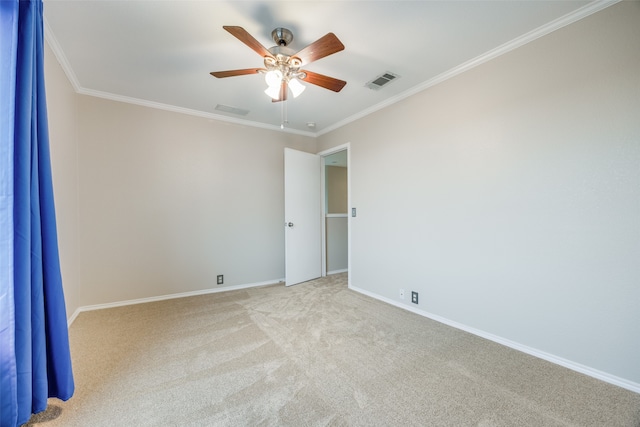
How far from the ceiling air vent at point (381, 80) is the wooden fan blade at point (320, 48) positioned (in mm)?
1086

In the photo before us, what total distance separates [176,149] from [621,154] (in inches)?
171

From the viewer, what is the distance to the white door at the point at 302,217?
163 inches

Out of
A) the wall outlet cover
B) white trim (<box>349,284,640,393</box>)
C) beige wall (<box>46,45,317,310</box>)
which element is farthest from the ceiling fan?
white trim (<box>349,284,640,393</box>)

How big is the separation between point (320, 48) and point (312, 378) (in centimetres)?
224

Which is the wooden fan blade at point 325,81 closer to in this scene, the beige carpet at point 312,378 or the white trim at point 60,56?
the white trim at point 60,56

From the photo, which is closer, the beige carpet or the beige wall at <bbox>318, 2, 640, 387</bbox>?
the beige carpet

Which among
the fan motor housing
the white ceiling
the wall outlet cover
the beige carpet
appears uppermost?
the white ceiling

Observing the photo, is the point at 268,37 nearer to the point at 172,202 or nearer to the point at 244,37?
the point at 244,37

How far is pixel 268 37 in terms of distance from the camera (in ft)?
7.08

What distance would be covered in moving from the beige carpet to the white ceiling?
2523 millimetres

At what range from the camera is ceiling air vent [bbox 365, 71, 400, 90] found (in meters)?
2.75

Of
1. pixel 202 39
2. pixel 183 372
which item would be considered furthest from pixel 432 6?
pixel 183 372

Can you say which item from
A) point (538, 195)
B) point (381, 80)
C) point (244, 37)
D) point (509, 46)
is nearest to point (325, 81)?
point (244, 37)

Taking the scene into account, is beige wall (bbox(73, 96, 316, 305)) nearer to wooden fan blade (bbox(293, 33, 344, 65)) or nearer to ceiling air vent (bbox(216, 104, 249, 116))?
ceiling air vent (bbox(216, 104, 249, 116))
